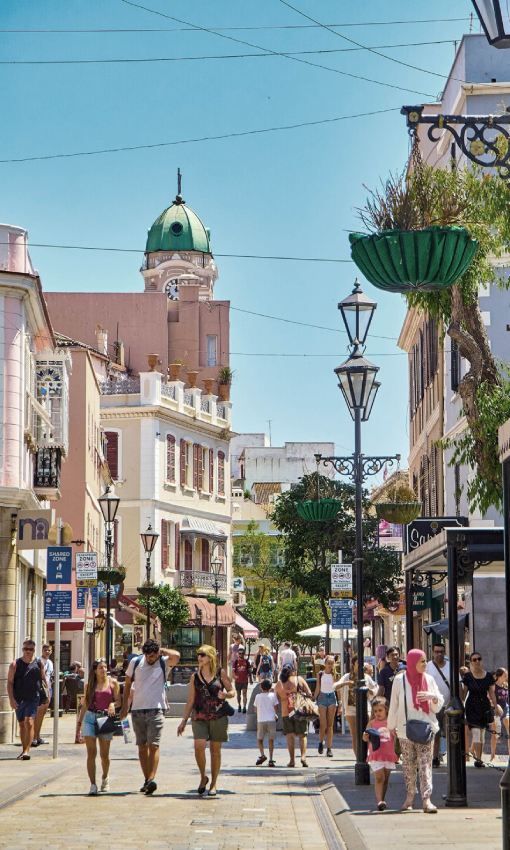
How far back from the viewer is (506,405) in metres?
18.9

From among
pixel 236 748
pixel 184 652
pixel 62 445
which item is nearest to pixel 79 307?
pixel 184 652

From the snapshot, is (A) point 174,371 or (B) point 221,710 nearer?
(B) point 221,710

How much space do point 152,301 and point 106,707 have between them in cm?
6077

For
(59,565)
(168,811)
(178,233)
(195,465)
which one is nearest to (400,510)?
(59,565)

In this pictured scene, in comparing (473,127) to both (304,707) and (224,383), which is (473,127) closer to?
(304,707)

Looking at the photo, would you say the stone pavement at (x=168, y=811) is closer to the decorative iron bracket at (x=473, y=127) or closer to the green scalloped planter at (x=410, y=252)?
the green scalloped planter at (x=410, y=252)

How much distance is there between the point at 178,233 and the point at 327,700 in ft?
235

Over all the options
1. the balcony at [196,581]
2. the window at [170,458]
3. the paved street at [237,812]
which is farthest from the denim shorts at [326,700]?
the balcony at [196,581]

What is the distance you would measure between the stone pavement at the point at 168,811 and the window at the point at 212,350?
55.1 meters

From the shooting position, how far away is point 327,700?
2550 cm

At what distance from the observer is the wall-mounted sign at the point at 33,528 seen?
97.9 feet

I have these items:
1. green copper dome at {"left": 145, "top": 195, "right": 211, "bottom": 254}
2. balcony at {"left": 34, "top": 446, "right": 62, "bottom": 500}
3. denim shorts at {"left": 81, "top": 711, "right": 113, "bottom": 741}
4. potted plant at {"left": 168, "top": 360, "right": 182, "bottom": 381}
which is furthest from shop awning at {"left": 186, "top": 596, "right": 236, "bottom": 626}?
denim shorts at {"left": 81, "top": 711, "right": 113, "bottom": 741}

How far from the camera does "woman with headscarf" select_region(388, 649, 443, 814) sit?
1557cm

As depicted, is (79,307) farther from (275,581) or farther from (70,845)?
Result: (70,845)
